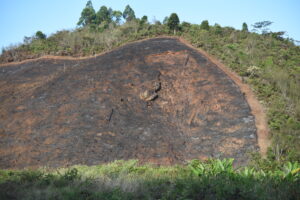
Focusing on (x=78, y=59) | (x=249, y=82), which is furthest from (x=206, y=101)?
(x=78, y=59)

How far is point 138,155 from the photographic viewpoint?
1119cm

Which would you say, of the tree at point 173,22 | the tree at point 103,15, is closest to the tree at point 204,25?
the tree at point 173,22

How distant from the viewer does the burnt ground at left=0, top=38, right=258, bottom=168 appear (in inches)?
446

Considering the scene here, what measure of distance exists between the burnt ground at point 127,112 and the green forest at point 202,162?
1.34 metres

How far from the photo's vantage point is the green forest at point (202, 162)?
5.36m

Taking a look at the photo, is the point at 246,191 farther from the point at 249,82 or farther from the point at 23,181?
the point at 249,82

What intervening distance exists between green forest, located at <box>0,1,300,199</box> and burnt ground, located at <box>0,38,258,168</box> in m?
1.34

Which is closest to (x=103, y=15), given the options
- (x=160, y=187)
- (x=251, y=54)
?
(x=251, y=54)

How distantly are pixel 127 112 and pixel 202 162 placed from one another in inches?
192

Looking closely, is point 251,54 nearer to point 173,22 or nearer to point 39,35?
point 173,22

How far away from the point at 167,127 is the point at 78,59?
10.4 metres

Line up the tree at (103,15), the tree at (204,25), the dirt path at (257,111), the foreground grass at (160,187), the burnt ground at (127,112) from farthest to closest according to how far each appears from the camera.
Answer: the tree at (103,15) → the tree at (204,25) → the burnt ground at (127,112) → the dirt path at (257,111) → the foreground grass at (160,187)

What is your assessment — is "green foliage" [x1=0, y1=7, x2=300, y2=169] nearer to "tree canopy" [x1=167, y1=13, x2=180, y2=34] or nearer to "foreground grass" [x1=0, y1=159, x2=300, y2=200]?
"tree canopy" [x1=167, y1=13, x2=180, y2=34]

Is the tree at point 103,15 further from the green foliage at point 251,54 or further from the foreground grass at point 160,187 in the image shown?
the foreground grass at point 160,187
